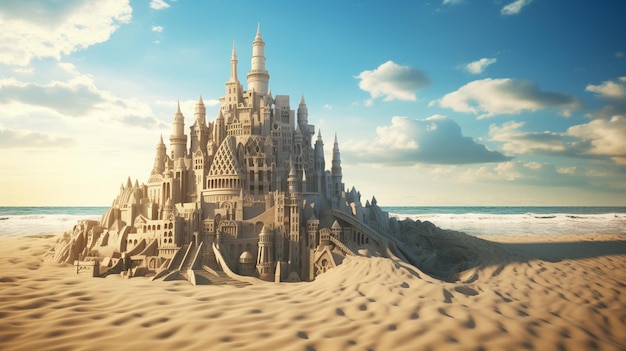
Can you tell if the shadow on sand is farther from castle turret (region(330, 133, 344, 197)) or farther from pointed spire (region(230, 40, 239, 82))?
pointed spire (region(230, 40, 239, 82))

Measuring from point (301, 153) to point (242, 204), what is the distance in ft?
35.7

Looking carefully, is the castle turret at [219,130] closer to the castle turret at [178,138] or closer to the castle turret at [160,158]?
the castle turret at [178,138]

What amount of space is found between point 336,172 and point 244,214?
50.9ft

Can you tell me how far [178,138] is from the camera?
146 feet

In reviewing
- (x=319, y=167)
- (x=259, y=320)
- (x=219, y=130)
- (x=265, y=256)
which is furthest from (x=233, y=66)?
(x=259, y=320)

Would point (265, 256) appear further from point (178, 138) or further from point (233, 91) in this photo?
point (233, 91)

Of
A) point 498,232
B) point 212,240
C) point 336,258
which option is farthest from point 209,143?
point 498,232

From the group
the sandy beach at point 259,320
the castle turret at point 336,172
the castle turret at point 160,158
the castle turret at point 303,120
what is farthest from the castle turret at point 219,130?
the sandy beach at point 259,320

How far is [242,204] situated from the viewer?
3484cm

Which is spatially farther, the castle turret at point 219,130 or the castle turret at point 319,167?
the castle turret at point 319,167

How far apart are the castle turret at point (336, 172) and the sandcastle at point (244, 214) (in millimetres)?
117

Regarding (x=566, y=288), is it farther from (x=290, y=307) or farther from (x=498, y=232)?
(x=498, y=232)

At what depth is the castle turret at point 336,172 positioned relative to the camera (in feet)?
154

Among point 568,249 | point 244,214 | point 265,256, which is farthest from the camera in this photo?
point 568,249
